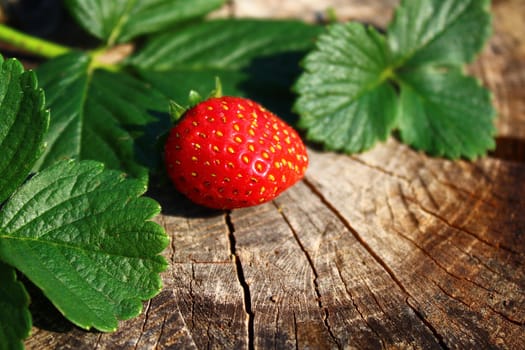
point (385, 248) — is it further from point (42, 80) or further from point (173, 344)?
point (42, 80)

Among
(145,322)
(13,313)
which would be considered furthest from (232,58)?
(13,313)

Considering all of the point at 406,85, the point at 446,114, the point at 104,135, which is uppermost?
the point at 104,135

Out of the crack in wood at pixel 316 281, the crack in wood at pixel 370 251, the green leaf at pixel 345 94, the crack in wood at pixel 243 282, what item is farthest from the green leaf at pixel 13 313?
the green leaf at pixel 345 94

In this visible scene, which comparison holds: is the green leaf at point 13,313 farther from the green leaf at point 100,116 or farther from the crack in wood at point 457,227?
the crack in wood at point 457,227

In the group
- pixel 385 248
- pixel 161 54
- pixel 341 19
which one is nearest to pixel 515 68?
pixel 341 19

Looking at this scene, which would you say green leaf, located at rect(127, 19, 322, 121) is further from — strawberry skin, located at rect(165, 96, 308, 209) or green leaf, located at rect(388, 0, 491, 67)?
strawberry skin, located at rect(165, 96, 308, 209)

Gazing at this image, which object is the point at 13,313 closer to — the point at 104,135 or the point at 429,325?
the point at 104,135
